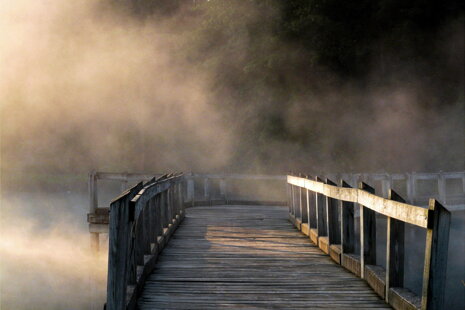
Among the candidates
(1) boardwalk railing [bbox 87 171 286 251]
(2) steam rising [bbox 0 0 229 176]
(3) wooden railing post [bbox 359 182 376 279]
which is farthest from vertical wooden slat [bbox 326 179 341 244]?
(2) steam rising [bbox 0 0 229 176]

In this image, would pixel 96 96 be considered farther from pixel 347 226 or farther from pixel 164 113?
pixel 347 226

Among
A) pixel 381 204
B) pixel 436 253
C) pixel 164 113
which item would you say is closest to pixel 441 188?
pixel 381 204

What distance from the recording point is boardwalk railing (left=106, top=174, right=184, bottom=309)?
4.35 metres

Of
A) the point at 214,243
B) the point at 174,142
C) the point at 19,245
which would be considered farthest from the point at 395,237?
the point at 174,142

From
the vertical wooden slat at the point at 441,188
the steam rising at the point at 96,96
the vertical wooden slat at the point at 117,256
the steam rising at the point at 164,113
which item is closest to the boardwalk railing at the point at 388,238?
the vertical wooden slat at the point at 117,256

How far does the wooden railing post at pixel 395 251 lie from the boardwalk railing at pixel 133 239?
7.33 feet

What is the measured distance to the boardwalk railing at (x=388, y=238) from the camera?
426 cm

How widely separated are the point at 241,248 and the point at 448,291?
890cm

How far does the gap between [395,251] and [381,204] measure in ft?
1.63

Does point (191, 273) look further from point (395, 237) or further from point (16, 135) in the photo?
point (16, 135)

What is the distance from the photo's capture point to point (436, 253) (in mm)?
4246

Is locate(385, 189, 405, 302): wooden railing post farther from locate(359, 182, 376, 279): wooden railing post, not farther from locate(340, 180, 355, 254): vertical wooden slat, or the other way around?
locate(340, 180, 355, 254): vertical wooden slat

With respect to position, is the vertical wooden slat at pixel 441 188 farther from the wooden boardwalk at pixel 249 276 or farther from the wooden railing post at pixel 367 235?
the wooden railing post at pixel 367 235

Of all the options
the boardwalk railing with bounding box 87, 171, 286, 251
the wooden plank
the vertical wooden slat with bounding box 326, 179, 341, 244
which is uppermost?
the wooden plank
